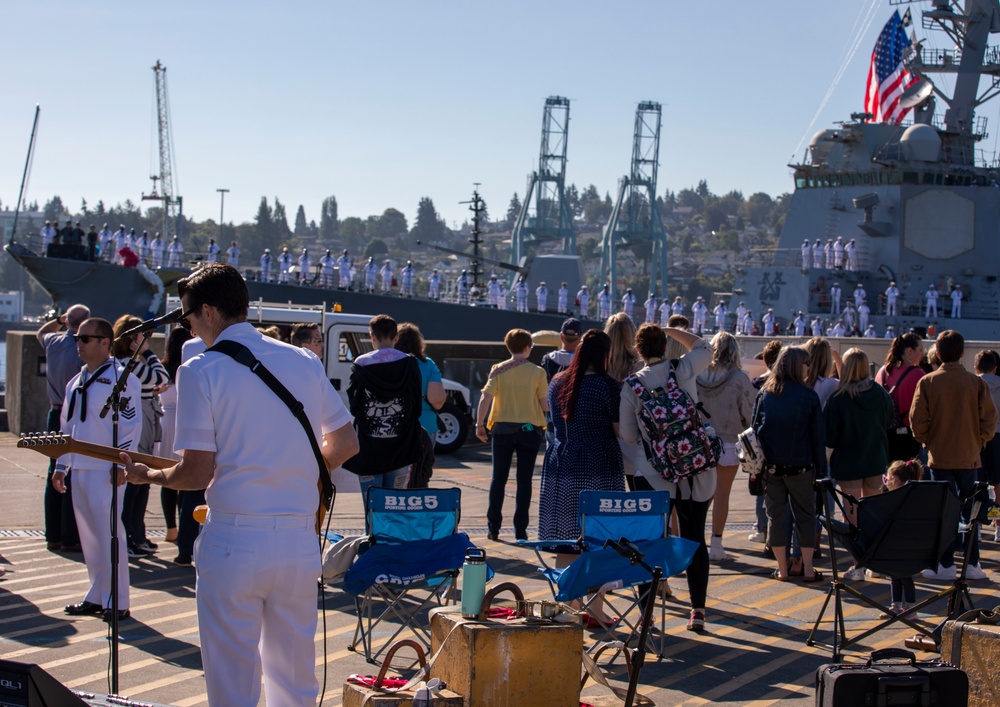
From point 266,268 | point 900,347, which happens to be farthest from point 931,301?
point 900,347

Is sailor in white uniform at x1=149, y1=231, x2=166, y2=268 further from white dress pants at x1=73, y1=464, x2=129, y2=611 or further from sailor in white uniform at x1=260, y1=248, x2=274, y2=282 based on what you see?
white dress pants at x1=73, y1=464, x2=129, y2=611

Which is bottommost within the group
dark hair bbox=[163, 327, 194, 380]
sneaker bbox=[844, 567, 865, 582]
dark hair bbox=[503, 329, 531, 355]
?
sneaker bbox=[844, 567, 865, 582]

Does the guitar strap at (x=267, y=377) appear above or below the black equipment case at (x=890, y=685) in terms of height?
above

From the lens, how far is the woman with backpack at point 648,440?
618cm

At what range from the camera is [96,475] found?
608cm

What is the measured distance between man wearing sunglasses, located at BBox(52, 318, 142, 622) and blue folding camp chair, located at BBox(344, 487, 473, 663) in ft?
4.71

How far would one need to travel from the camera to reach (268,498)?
3455mm

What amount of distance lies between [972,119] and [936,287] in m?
7.02

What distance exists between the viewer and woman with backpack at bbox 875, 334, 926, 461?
895 centimetres

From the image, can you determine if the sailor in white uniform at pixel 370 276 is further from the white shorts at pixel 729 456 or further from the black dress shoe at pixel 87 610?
the black dress shoe at pixel 87 610

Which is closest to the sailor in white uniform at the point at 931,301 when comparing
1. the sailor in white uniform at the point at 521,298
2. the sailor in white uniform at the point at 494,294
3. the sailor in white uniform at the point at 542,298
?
the sailor in white uniform at the point at 542,298

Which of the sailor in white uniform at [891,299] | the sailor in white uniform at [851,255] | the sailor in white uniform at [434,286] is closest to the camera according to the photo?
the sailor in white uniform at [891,299]

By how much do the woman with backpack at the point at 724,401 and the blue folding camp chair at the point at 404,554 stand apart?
9.54 ft

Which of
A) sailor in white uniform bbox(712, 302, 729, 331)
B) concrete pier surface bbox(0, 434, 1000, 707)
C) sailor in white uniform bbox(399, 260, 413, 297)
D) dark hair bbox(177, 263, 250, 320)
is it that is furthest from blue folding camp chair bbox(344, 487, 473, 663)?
sailor in white uniform bbox(399, 260, 413, 297)
